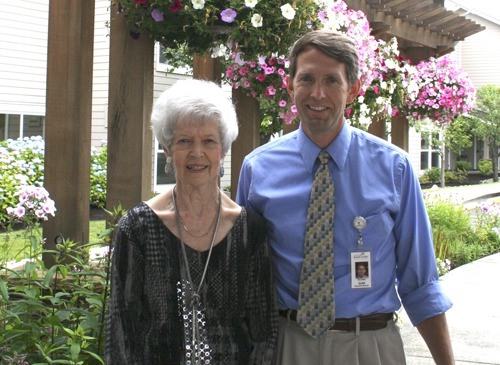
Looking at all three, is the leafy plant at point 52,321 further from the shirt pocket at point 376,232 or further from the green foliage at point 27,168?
the green foliage at point 27,168

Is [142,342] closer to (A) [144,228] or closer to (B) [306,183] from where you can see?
(A) [144,228]

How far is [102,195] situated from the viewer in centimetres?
1249

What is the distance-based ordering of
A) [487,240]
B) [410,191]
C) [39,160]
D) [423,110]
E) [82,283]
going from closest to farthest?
1. [410,191]
2. [82,283]
3. [423,110]
4. [487,240]
5. [39,160]

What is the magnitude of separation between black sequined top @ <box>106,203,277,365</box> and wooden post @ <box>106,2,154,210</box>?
1808mm

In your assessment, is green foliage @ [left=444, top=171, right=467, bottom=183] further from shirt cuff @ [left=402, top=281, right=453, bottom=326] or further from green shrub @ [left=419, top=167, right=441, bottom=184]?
shirt cuff @ [left=402, top=281, right=453, bottom=326]

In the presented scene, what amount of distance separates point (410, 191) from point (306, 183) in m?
0.33

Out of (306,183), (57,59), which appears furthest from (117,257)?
(57,59)

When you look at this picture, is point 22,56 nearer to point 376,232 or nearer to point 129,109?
point 129,109

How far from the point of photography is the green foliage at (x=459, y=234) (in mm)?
9398

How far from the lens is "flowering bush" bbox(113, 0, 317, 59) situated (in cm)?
392

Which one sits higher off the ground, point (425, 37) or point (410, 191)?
point (425, 37)

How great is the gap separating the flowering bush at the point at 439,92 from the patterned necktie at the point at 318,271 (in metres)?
6.37

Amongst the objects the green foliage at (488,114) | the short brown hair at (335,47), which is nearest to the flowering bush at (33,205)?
the short brown hair at (335,47)

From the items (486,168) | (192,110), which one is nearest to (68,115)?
(192,110)
